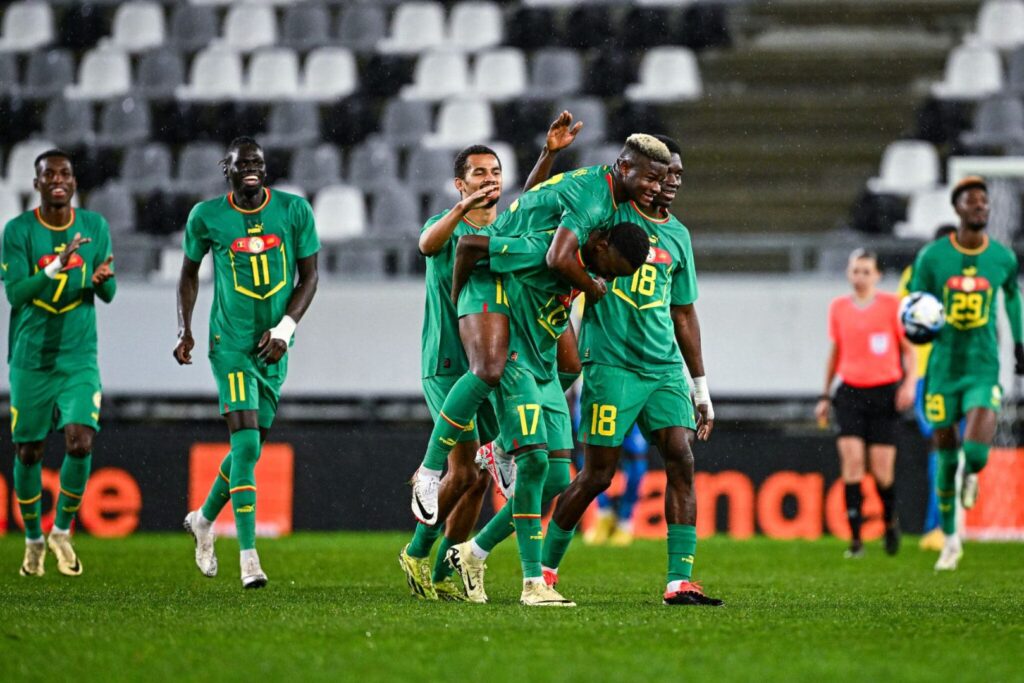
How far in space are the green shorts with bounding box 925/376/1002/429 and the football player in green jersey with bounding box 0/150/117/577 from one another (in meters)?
5.30

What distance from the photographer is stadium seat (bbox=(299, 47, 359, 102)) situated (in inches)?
706

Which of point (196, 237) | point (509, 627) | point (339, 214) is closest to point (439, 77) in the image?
point (339, 214)

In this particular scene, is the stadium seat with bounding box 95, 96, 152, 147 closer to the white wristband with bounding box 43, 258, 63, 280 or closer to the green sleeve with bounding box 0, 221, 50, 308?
the green sleeve with bounding box 0, 221, 50, 308

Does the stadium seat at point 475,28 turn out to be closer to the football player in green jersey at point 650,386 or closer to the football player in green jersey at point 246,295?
the football player in green jersey at point 246,295

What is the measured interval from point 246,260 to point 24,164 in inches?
391

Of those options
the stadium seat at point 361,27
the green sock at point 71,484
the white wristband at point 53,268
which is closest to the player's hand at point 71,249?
the white wristband at point 53,268

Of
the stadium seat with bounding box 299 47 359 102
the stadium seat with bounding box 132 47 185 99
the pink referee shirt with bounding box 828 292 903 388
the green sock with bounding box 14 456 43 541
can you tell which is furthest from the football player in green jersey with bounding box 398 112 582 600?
the stadium seat with bounding box 132 47 185 99

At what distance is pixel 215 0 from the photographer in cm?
1945

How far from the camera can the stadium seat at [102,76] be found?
59.3ft

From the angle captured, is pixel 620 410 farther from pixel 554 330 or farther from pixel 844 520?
pixel 844 520

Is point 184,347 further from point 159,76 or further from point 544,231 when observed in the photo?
point 159,76

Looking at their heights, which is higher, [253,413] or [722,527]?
[253,413]

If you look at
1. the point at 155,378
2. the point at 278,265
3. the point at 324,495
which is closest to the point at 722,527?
the point at 324,495

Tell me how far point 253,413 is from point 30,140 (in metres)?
10.8
